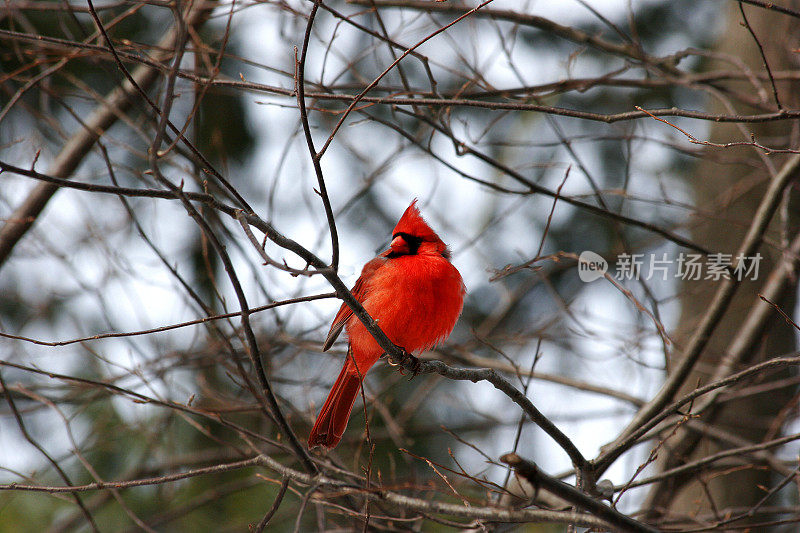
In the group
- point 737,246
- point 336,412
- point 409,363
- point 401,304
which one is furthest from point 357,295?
point 737,246

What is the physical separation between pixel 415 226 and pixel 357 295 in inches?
16.1

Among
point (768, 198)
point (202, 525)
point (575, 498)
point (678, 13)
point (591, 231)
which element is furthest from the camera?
point (678, 13)

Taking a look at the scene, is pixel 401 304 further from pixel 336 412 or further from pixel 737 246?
pixel 737 246

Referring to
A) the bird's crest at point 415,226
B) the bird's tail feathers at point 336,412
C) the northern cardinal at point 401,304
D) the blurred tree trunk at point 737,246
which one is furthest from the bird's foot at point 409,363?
the blurred tree trunk at point 737,246

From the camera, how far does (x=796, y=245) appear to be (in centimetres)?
381

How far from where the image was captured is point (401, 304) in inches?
116

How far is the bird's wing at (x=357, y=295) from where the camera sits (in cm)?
309

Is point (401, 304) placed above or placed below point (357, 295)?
below

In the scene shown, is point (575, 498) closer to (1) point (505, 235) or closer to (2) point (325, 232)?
(2) point (325, 232)

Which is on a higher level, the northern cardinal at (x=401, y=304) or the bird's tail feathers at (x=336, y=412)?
the northern cardinal at (x=401, y=304)

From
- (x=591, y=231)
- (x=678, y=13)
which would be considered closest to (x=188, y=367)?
(x=591, y=231)

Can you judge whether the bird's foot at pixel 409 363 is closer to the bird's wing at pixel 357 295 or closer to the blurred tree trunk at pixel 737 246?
the bird's wing at pixel 357 295

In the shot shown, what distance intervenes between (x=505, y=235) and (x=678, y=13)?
332cm

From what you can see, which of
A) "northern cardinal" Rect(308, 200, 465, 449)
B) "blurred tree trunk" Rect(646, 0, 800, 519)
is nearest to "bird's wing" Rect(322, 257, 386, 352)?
"northern cardinal" Rect(308, 200, 465, 449)
